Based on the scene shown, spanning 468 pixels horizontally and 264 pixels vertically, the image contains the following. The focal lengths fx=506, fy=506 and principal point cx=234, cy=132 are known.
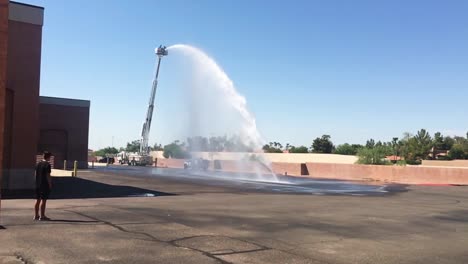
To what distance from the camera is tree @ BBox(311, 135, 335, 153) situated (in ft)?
437

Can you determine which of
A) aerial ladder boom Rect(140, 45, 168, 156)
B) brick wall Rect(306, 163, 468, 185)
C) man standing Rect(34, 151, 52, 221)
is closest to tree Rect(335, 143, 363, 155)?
aerial ladder boom Rect(140, 45, 168, 156)

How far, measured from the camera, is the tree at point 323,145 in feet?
437

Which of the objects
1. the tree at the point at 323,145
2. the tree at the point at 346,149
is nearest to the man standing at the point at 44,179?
the tree at the point at 346,149

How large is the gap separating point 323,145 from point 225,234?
125068 mm

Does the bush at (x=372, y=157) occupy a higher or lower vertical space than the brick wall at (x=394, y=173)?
higher

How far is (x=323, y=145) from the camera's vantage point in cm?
13362

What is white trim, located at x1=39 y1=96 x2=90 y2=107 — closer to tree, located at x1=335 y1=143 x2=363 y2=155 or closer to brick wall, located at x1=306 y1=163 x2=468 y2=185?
brick wall, located at x1=306 y1=163 x2=468 y2=185

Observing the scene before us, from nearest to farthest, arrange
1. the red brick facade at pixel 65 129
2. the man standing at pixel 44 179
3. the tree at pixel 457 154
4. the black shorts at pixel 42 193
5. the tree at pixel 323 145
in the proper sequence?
the black shorts at pixel 42 193
the man standing at pixel 44 179
the red brick facade at pixel 65 129
the tree at pixel 457 154
the tree at pixel 323 145

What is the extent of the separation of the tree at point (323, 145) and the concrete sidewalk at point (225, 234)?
384 ft

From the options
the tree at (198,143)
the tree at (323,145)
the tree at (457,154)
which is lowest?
the tree at (198,143)

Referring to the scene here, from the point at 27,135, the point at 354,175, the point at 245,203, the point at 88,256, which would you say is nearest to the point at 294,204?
the point at 245,203

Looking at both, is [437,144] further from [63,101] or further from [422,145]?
[63,101]

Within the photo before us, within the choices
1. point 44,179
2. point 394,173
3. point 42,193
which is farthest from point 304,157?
point 42,193

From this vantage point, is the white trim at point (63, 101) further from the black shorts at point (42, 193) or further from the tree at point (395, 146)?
the tree at point (395, 146)
